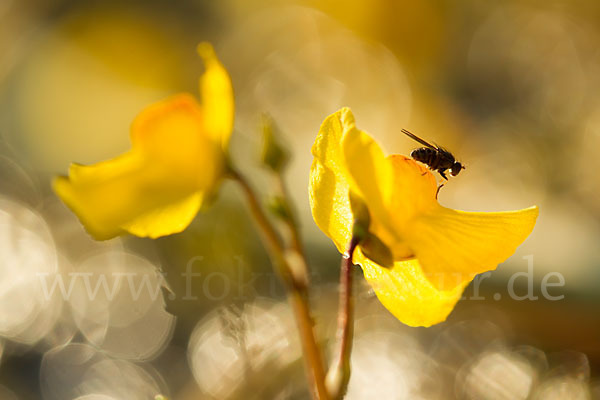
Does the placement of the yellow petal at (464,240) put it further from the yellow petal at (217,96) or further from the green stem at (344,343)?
the yellow petal at (217,96)

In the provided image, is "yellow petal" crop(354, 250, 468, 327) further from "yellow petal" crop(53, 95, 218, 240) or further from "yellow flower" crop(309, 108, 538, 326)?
"yellow petal" crop(53, 95, 218, 240)

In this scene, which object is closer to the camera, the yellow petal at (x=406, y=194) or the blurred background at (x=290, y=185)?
the yellow petal at (x=406, y=194)

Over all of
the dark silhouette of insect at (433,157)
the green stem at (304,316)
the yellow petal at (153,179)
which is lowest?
the green stem at (304,316)

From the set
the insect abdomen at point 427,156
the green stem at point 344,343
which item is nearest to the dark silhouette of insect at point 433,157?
the insect abdomen at point 427,156

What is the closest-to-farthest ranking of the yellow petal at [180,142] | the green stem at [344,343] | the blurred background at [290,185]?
the green stem at [344,343] → the yellow petal at [180,142] → the blurred background at [290,185]

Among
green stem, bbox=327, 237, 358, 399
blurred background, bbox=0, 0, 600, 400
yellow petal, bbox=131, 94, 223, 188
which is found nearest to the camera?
green stem, bbox=327, 237, 358, 399

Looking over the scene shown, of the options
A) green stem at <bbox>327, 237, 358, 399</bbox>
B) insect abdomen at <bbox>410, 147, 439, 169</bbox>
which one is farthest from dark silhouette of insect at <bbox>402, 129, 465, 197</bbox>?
green stem at <bbox>327, 237, 358, 399</bbox>

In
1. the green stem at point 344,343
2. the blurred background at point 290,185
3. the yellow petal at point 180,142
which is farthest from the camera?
the blurred background at point 290,185
